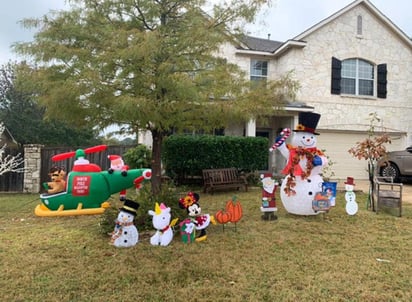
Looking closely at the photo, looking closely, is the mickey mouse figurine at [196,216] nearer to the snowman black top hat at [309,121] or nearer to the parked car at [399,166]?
the snowman black top hat at [309,121]

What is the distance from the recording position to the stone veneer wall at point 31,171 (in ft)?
34.0

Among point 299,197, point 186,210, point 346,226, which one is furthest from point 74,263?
point 346,226

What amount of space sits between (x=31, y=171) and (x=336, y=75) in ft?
43.4

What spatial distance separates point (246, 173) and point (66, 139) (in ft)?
68.7

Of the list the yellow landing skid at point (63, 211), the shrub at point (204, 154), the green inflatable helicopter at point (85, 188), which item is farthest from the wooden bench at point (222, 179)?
the yellow landing skid at point (63, 211)

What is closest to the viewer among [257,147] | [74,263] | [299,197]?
[74,263]

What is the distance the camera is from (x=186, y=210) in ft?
18.4

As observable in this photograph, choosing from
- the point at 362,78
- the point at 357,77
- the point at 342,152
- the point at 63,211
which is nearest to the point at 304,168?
the point at 63,211

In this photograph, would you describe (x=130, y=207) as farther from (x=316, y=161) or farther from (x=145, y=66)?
(x=316, y=161)

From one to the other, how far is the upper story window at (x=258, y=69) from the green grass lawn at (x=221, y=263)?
9930mm

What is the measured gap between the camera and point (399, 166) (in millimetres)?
12633

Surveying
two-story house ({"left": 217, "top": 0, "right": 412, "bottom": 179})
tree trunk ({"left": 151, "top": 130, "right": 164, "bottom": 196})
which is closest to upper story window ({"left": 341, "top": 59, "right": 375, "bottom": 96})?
two-story house ({"left": 217, "top": 0, "right": 412, "bottom": 179})

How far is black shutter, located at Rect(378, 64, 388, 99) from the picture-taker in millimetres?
15141

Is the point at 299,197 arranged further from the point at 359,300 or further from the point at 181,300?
the point at 181,300
